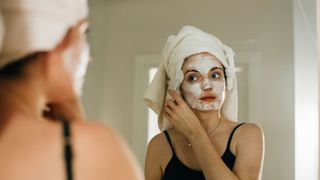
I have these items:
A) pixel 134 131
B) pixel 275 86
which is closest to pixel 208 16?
pixel 275 86

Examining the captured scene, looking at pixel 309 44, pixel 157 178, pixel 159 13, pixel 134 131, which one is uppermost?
pixel 159 13

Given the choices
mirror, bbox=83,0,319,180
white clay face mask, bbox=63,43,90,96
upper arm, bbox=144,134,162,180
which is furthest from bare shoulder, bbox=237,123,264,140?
white clay face mask, bbox=63,43,90,96

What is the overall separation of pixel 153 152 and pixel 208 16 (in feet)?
1.32

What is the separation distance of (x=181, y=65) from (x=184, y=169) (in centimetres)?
25

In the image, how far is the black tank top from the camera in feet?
2.98

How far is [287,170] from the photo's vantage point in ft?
3.36

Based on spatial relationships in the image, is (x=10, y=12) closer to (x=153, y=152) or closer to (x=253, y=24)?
(x=153, y=152)

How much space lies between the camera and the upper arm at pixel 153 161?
0.97m

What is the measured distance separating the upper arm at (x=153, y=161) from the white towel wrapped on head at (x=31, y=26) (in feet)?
2.01

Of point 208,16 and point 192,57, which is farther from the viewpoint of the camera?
point 208,16

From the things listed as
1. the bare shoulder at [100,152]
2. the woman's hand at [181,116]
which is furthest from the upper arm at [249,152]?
the bare shoulder at [100,152]

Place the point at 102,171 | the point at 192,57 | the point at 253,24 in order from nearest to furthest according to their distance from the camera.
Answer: the point at 102,171
the point at 192,57
the point at 253,24

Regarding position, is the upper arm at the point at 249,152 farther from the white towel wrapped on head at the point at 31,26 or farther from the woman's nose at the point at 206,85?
the white towel wrapped on head at the point at 31,26

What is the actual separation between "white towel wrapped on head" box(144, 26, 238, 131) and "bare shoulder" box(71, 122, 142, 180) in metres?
0.57
